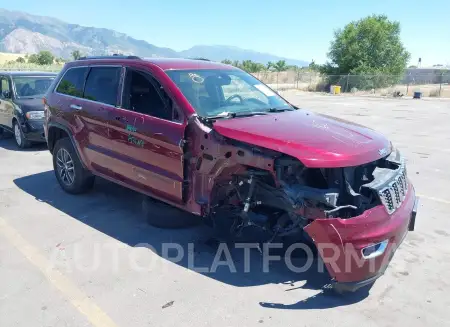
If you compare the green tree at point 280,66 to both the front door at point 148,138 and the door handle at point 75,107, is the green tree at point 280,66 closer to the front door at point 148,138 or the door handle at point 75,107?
the door handle at point 75,107

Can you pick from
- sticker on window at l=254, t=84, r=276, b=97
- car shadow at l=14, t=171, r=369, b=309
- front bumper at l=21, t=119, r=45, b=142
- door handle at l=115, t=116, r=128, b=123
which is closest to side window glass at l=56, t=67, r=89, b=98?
door handle at l=115, t=116, r=128, b=123

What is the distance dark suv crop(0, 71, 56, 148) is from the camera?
863 cm

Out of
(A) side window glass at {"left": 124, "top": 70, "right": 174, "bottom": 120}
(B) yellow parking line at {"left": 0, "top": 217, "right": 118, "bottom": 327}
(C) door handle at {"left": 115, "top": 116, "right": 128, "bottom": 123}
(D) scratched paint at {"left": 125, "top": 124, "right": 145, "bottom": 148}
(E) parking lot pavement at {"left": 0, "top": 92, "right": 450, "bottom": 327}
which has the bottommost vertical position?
(B) yellow parking line at {"left": 0, "top": 217, "right": 118, "bottom": 327}

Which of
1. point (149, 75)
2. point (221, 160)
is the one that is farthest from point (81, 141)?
point (221, 160)

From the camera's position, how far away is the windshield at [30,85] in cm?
930

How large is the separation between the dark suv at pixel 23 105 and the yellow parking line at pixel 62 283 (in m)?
4.54

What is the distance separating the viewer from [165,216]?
15.1 feet

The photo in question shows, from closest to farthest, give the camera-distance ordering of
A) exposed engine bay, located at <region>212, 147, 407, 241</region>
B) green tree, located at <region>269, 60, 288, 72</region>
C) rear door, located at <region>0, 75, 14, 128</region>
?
exposed engine bay, located at <region>212, 147, 407, 241</region>
rear door, located at <region>0, 75, 14, 128</region>
green tree, located at <region>269, 60, 288, 72</region>

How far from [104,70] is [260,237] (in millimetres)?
2881

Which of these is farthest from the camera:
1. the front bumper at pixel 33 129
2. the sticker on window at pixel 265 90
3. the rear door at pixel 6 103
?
the rear door at pixel 6 103

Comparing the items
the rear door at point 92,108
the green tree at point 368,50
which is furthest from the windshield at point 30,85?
the green tree at point 368,50

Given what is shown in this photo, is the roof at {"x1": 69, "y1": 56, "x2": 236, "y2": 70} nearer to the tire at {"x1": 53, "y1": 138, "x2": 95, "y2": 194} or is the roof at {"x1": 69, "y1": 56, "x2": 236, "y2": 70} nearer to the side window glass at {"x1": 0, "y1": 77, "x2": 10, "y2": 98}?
the tire at {"x1": 53, "y1": 138, "x2": 95, "y2": 194}

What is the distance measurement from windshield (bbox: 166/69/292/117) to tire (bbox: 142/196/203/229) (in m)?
1.27

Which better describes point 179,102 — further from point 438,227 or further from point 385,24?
point 385,24
